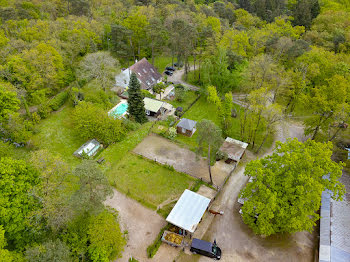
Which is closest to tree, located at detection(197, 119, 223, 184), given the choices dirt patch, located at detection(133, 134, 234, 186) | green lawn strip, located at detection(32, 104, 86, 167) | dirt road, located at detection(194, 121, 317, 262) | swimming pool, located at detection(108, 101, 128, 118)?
dirt patch, located at detection(133, 134, 234, 186)

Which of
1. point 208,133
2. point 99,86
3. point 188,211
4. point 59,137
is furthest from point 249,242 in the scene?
point 99,86

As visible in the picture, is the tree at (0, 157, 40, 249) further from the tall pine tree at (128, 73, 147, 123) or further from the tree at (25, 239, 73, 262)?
the tall pine tree at (128, 73, 147, 123)

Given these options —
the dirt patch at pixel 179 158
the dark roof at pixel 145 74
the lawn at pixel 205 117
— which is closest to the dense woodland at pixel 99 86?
the lawn at pixel 205 117

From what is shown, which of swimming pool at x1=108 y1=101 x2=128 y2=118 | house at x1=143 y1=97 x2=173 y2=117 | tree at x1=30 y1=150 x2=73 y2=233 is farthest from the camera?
house at x1=143 y1=97 x2=173 y2=117

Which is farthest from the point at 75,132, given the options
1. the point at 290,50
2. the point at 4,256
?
the point at 290,50

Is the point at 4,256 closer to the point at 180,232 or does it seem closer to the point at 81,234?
the point at 81,234
